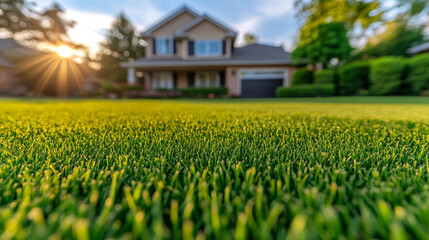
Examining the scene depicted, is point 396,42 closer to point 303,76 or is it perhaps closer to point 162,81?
point 303,76

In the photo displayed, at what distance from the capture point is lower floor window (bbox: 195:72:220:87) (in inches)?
546

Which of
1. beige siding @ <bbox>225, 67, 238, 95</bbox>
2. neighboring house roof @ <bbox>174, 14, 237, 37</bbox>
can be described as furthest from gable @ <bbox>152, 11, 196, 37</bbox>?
beige siding @ <bbox>225, 67, 238, 95</bbox>

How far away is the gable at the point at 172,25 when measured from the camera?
13570 millimetres

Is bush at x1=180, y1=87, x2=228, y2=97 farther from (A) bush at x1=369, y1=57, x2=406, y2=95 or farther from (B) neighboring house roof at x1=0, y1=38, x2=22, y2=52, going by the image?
(B) neighboring house roof at x1=0, y1=38, x2=22, y2=52

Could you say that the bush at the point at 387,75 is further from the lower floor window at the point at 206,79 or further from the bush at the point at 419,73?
the lower floor window at the point at 206,79

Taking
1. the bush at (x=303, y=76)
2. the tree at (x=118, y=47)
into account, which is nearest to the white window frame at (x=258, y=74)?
the bush at (x=303, y=76)

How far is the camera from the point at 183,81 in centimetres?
1405

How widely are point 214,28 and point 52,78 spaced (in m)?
14.6

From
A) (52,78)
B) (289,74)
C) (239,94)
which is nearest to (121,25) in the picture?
(52,78)

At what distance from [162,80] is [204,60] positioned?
3.73 metres

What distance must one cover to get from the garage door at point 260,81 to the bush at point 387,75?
4.98m

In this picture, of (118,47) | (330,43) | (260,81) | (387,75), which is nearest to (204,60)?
(260,81)

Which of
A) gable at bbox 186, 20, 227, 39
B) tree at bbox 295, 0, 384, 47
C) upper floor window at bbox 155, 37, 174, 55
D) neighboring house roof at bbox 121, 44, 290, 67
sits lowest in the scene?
neighboring house roof at bbox 121, 44, 290, 67

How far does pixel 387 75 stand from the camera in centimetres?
811
